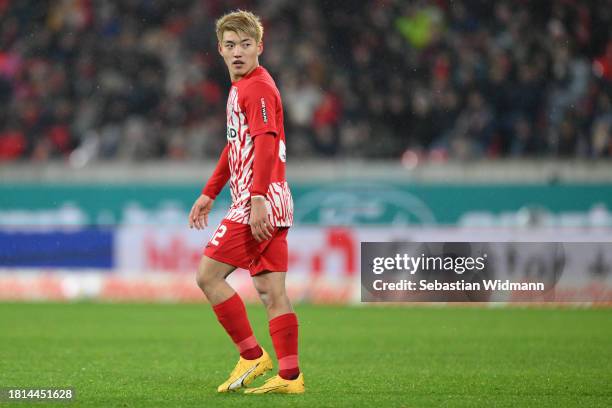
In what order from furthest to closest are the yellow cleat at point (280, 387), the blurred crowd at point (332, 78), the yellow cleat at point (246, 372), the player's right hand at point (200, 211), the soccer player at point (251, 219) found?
the blurred crowd at point (332, 78)
the player's right hand at point (200, 211)
the yellow cleat at point (246, 372)
the yellow cleat at point (280, 387)
the soccer player at point (251, 219)

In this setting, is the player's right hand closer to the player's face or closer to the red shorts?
the red shorts

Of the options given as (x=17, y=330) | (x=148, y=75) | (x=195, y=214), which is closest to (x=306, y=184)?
(x=148, y=75)

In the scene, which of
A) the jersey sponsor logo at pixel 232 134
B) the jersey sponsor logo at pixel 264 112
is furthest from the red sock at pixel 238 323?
the jersey sponsor logo at pixel 264 112

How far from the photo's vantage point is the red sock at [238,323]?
20.7ft

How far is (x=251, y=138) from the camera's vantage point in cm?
615

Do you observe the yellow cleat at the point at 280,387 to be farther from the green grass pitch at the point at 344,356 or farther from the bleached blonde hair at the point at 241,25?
the bleached blonde hair at the point at 241,25

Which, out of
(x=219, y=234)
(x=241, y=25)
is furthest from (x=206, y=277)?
(x=241, y=25)

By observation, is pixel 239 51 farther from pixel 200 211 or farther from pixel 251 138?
pixel 200 211

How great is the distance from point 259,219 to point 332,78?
39.3ft

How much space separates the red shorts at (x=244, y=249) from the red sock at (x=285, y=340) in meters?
0.28

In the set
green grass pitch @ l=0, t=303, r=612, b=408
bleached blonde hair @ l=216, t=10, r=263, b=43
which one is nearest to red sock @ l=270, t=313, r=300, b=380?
green grass pitch @ l=0, t=303, r=612, b=408

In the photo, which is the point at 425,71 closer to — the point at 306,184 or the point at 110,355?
the point at 306,184

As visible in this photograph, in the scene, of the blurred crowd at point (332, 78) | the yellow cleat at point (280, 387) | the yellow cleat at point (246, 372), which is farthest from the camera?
the blurred crowd at point (332, 78)

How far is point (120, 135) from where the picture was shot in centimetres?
1762
